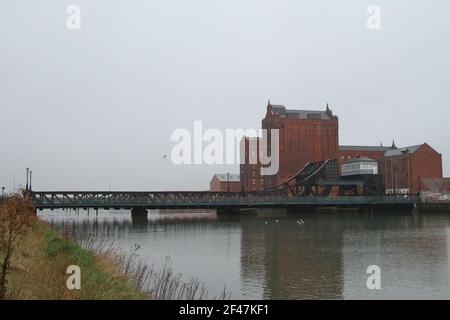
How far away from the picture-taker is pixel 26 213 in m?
10.1

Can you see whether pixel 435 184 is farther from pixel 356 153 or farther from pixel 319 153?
pixel 319 153

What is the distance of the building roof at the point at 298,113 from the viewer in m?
112

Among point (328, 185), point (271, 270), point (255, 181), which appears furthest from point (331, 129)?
point (271, 270)

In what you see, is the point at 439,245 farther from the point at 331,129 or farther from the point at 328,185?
the point at 331,129

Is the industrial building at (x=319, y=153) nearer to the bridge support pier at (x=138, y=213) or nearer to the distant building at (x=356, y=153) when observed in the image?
the distant building at (x=356, y=153)

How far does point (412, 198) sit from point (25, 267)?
77.6 m

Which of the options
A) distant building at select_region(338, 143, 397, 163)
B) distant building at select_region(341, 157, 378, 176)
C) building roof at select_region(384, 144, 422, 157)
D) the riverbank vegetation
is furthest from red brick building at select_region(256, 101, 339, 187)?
the riverbank vegetation

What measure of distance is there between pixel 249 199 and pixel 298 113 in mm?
51499

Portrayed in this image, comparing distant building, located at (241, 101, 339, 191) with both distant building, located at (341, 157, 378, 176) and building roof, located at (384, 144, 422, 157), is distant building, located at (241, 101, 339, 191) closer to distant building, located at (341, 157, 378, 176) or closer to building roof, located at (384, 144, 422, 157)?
building roof, located at (384, 144, 422, 157)

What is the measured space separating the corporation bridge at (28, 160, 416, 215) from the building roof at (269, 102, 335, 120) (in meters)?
26.8

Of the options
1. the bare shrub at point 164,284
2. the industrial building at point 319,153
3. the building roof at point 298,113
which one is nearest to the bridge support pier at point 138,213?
the industrial building at point 319,153

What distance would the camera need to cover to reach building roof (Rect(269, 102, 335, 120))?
112312 millimetres

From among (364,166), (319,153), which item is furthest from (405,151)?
(364,166)

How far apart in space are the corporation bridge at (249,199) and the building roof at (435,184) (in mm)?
22096
